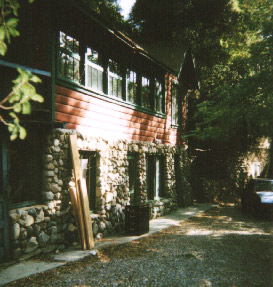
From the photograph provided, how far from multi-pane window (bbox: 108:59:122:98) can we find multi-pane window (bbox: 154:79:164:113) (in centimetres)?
323

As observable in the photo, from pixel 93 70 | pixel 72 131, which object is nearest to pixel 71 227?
pixel 72 131

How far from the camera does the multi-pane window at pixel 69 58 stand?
8.47 meters

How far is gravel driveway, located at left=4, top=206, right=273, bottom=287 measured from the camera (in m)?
5.77

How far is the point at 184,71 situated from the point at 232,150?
5.26 metres

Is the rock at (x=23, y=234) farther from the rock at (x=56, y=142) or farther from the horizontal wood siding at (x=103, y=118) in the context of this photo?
the horizontal wood siding at (x=103, y=118)

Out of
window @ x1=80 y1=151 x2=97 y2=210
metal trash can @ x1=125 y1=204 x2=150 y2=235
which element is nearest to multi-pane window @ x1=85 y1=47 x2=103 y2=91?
window @ x1=80 y1=151 x2=97 y2=210

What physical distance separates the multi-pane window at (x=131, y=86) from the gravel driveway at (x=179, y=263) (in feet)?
16.3

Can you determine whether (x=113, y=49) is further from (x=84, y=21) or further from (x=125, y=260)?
(x=125, y=260)

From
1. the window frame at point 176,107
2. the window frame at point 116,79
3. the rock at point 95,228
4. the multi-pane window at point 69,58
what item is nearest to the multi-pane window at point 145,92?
the window frame at point 116,79

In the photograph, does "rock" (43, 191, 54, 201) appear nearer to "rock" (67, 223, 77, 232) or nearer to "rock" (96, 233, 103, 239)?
"rock" (67, 223, 77, 232)

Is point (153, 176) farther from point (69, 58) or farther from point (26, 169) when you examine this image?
point (26, 169)

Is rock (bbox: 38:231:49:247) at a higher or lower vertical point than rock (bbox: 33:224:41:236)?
lower

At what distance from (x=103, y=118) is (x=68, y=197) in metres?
2.85

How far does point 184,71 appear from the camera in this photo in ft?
60.0
